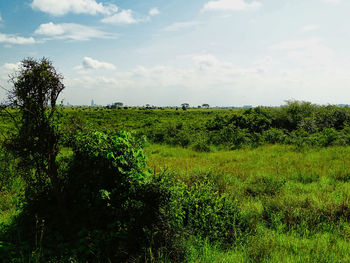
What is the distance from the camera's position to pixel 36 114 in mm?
3986

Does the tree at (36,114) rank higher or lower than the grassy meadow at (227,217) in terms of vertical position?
higher

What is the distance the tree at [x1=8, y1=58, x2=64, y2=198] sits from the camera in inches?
151

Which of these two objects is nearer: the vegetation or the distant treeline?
the vegetation

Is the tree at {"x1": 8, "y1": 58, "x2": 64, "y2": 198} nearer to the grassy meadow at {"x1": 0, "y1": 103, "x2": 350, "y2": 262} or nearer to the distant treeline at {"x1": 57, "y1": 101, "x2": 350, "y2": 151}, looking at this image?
the grassy meadow at {"x1": 0, "y1": 103, "x2": 350, "y2": 262}

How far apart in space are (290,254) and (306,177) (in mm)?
4784

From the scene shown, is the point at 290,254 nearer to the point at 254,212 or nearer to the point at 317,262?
the point at 317,262

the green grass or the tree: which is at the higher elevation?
the tree

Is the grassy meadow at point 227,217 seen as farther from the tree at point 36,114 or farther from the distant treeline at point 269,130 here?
the distant treeline at point 269,130

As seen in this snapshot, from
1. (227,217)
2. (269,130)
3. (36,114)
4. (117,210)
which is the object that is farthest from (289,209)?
(269,130)

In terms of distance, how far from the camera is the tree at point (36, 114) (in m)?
3.84

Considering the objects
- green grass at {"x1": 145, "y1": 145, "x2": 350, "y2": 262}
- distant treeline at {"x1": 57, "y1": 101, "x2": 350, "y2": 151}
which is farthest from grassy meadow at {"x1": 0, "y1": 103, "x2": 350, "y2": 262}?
distant treeline at {"x1": 57, "y1": 101, "x2": 350, "y2": 151}

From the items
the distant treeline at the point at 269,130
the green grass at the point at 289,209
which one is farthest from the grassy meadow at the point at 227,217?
the distant treeline at the point at 269,130

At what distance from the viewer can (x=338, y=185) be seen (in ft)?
23.0

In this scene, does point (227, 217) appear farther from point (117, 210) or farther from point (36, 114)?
point (36, 114)
